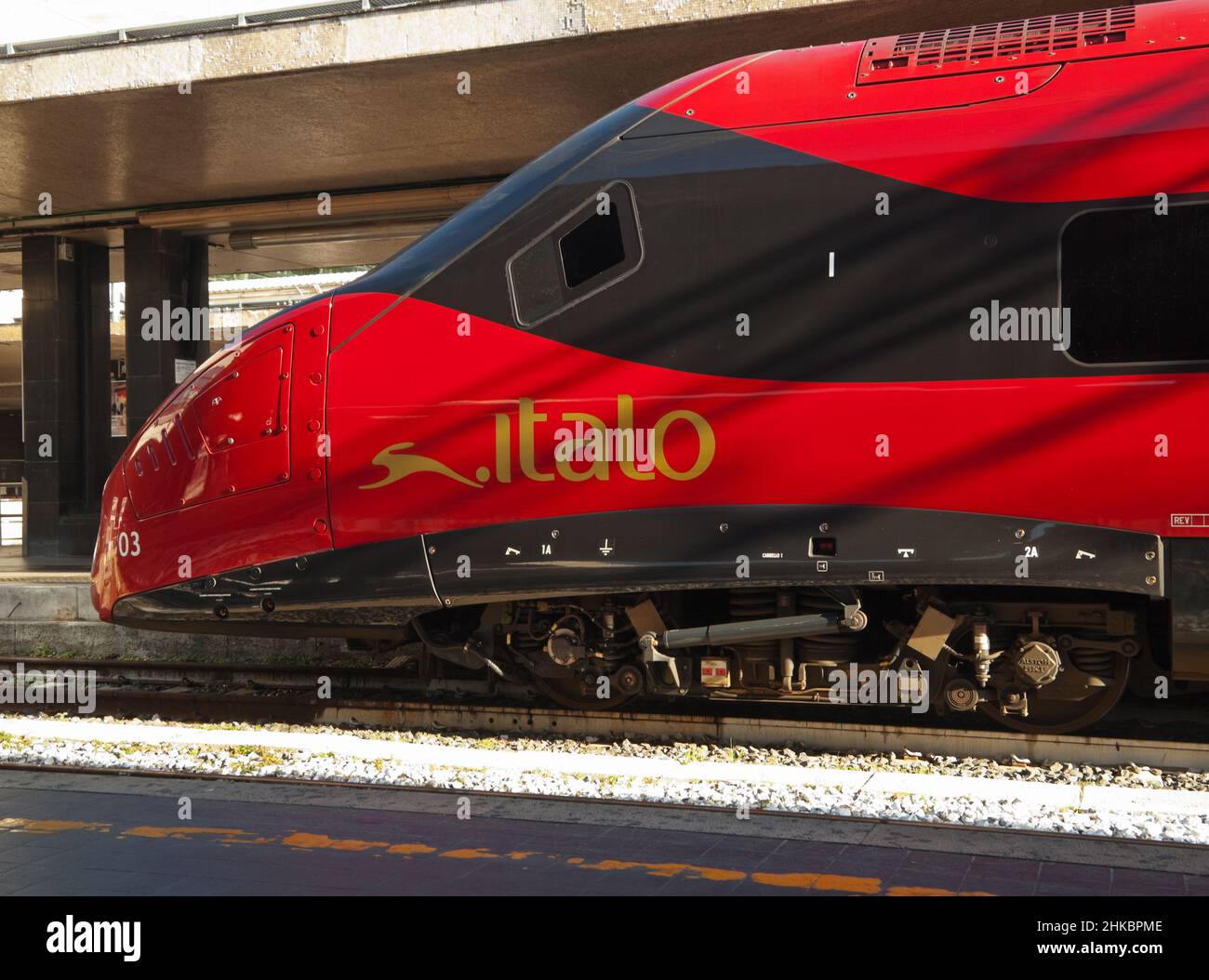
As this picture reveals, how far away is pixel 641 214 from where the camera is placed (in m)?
6.54

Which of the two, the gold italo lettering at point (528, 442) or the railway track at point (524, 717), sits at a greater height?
the gold italo lettering at point (528, 442)

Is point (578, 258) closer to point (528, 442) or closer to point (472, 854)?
point (528, 442)

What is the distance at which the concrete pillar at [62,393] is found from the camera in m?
18.5

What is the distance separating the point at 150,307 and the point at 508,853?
1493 cm

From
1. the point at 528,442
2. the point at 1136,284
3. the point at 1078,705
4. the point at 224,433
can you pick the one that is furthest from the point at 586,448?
the point at 1078,705

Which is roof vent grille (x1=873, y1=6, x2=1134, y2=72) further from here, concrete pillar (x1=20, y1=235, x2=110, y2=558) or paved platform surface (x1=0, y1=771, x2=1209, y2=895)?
concrete pillar (x1=20, y1=235, x2=110, y2=558)

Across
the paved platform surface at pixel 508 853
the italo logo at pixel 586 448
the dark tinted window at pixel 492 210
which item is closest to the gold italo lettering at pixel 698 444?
the italo logo at pixel 586 448

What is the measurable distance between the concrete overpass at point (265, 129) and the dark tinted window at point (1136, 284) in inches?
196

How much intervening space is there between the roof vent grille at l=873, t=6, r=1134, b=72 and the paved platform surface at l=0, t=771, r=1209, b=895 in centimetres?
398

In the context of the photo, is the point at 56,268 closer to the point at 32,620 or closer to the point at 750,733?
the point at 32,620

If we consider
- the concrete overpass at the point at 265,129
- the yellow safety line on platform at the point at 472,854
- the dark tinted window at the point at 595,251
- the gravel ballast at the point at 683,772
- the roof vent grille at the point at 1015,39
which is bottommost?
the gravel ballast at the point at 683,772

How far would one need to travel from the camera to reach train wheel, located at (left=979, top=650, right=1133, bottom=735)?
6.53 metres

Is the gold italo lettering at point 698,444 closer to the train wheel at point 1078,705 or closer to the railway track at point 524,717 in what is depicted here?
the railway track at point 524,717
